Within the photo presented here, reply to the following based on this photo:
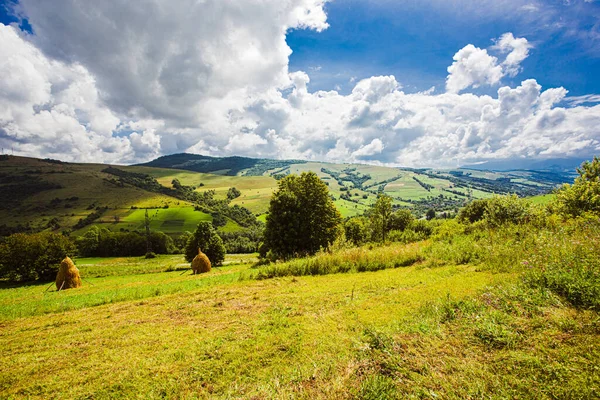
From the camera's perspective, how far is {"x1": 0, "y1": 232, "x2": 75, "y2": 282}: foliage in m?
37.8

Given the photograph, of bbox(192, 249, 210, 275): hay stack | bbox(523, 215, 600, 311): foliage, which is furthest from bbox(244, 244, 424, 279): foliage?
bbox(192, 249, 210, 275): hay stack

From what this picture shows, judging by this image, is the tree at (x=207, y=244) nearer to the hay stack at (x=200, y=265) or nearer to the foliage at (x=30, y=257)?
the hay stack at (x=200, y=265)

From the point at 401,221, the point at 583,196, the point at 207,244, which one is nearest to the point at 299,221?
the point at 207,244

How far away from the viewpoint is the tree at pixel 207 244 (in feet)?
169

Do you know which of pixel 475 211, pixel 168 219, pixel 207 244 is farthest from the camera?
pixel 168 219

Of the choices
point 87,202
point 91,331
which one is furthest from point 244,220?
point 91,331

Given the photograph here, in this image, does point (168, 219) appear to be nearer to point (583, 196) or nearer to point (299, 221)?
point (299, 221)

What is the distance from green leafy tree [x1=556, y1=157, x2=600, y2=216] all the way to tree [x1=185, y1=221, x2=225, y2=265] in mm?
55921

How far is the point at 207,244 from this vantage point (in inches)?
2013

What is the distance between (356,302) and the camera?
7945 mm

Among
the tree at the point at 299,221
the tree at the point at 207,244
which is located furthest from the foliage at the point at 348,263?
the tree at the point at 207,244

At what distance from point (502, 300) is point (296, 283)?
26.4ft

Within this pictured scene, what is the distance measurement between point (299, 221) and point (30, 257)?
43.5m

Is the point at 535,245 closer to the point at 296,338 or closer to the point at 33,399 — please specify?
the point at 296,338
